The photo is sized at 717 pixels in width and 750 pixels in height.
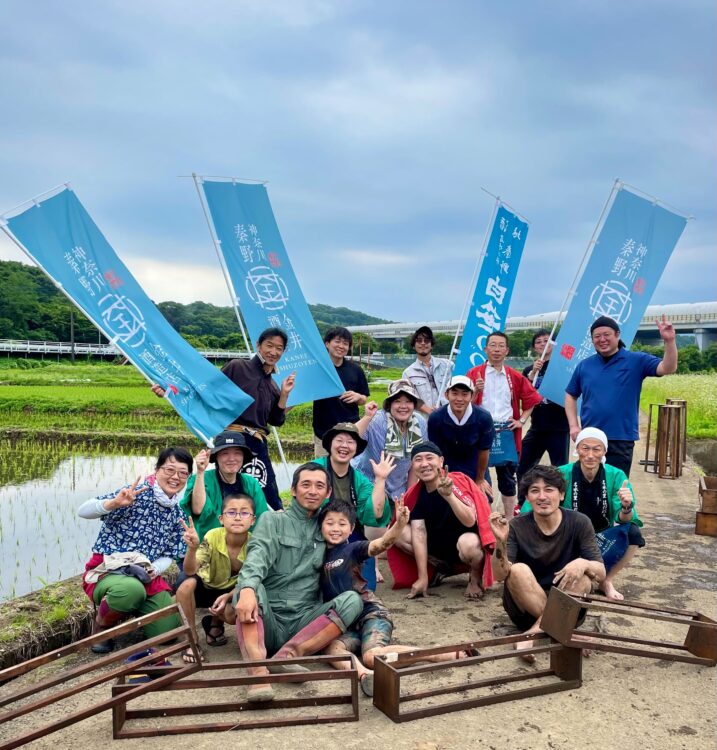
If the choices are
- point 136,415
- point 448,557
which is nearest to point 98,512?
point 448,557

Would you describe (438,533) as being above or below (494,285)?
below

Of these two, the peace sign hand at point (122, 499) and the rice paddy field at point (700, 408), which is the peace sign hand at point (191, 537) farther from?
the rice paddy field at point (700, 408)

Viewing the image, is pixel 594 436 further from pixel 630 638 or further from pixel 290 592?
pixel 290 592

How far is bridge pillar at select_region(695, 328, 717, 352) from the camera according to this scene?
46688 millimetres

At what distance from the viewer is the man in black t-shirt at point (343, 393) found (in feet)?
20.2

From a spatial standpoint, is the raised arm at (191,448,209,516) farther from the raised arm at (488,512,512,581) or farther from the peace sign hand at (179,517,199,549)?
the raised arm at (488,512,512,581)

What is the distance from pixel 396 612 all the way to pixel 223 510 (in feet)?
4.80

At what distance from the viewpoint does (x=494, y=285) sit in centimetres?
761

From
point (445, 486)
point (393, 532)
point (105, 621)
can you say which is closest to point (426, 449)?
point (445, 486)

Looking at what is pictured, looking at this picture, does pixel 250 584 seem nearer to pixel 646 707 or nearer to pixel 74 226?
pixel 646 707

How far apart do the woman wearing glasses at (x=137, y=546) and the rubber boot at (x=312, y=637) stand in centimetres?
84

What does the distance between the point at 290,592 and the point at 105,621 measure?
3.74 feet

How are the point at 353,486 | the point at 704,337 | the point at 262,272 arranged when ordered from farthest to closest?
1. the point at 704,337
2. the point at 262,272
3. the point at 353,486

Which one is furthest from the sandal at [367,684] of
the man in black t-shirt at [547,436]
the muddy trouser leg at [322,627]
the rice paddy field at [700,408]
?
the rice paddy field at [700,408]
